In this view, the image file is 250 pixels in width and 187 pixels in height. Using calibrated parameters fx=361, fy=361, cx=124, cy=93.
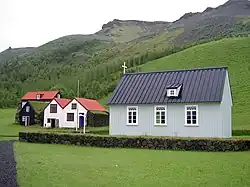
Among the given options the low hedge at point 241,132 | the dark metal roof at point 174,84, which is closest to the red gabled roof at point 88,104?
the dark metal roof at point 174,84

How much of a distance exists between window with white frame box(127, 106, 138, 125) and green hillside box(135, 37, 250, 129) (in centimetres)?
2689

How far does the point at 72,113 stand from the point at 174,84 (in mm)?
29328

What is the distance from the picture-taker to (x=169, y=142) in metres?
23.3

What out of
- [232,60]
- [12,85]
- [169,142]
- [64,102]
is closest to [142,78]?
[169,142]

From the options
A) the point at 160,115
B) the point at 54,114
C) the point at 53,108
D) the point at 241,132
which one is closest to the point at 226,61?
the point at 53,108

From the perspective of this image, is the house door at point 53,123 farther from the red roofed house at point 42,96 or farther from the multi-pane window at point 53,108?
the red roofed house at point 42,96

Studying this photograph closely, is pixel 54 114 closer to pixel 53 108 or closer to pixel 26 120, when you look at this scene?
pixel 53 108

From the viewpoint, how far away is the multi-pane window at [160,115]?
97.8 feet

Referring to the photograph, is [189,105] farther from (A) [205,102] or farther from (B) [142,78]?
(B) [142,78]

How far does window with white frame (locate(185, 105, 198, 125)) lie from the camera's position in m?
28.4

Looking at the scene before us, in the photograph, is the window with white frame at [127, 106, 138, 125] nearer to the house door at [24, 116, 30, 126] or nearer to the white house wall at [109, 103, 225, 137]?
the white house wall at [109, 103, 225, 137]

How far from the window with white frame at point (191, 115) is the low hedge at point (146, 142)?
5649mm

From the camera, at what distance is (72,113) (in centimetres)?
5684

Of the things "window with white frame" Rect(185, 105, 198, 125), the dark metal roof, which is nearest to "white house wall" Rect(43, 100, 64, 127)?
the dark metal roof
